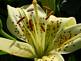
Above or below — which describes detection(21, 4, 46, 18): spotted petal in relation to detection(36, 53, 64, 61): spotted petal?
above

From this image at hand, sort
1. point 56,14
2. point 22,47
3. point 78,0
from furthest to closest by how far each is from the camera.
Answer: point 78,0 → point 56,14 → point 22,47

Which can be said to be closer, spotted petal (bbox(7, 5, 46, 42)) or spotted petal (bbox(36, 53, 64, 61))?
spotted petal (bbox(36, 53, 64, 61))

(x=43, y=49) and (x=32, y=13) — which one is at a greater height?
(x=32, y=13)

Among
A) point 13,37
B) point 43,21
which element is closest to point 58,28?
point 43,21

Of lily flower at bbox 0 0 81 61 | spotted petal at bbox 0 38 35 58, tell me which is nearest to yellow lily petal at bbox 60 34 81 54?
lily flower at bbox 0 0 81 61

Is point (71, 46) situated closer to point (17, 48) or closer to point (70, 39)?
point (70, 39)


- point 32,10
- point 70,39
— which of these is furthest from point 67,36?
point 32,10

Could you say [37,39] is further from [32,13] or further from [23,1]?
[23,1]

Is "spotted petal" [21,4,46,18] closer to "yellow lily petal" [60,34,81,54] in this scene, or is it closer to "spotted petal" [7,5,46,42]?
"spotted petal" [7,5,46,42]
